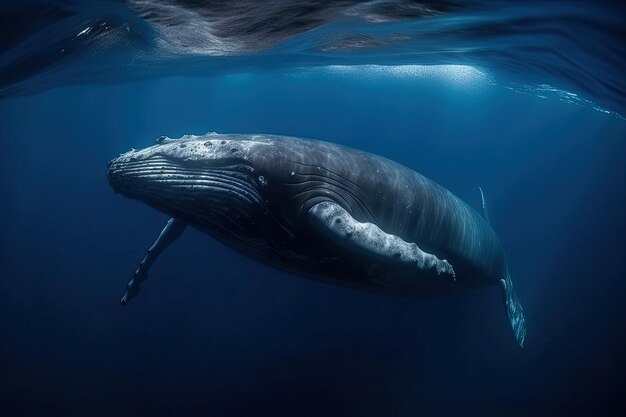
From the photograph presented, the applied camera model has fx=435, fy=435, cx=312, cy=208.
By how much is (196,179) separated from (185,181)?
160mm

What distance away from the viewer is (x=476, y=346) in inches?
777

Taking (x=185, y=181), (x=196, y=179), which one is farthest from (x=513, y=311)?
(x=185, y=181)

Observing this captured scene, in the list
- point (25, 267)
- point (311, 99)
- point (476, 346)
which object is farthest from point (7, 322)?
point (311, 99)

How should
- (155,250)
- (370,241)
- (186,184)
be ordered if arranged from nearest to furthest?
(370,241) < (186,184) < (155,250)

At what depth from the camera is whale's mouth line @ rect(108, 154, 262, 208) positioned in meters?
6.25

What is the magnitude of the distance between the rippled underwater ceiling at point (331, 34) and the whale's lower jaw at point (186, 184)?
484 centimetres

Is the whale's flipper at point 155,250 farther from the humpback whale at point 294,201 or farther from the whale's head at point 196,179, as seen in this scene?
the whale's head at point 196,179

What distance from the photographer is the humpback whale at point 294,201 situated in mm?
6070

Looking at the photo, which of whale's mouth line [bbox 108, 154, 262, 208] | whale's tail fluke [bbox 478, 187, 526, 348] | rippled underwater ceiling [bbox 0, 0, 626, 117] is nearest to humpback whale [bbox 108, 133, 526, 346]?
whale's mouth line [bbox 108, 154, 262, 208]

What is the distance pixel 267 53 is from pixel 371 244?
14.2 m

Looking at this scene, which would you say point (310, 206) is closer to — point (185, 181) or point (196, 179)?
point (196, 179)

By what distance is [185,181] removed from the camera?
624cm

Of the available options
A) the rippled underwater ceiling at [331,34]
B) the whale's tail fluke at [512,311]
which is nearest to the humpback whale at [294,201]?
the rippled underwater ceiling at [331,34]

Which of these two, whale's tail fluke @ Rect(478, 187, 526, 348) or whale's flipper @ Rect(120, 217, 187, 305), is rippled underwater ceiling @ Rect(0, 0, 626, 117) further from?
whale's tail fluke @ Rect(478, 187, 526, 348)
